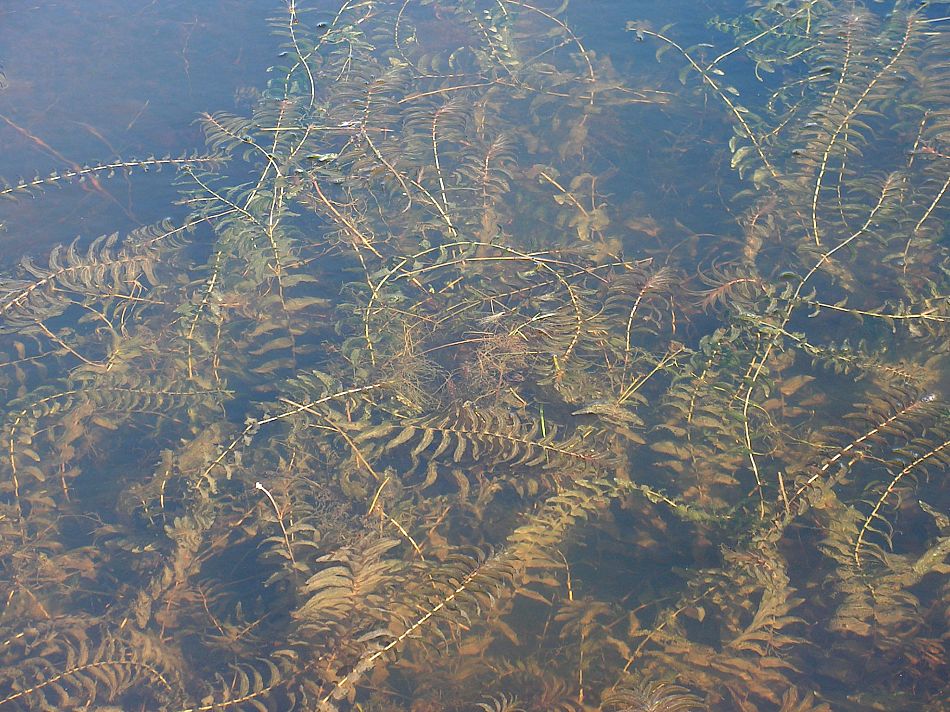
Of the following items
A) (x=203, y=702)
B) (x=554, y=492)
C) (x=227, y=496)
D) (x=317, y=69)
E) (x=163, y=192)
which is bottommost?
(x=203, y=702)

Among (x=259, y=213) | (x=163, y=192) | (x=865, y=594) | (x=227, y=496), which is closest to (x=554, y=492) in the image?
(x=865, y=594)

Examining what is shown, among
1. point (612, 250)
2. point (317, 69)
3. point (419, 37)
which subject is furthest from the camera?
point (419, 37)

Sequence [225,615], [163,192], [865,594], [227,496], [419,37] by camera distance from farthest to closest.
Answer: [419,37]
[163,192]
[227,496]
[225,615]
[865,594]

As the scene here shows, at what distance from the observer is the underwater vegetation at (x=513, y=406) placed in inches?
118

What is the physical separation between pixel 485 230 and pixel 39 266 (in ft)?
8.89

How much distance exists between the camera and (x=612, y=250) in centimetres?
432

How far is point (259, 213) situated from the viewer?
4.39 metres

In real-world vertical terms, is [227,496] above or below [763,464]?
below

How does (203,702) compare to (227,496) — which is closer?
(203,702)

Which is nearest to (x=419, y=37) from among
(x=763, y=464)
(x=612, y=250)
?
(x=612, y=250)

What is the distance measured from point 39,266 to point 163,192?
88 cm

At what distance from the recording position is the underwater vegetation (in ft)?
9.81

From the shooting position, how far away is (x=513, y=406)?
3643 millimetres

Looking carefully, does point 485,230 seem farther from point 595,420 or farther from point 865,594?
point 865,594
